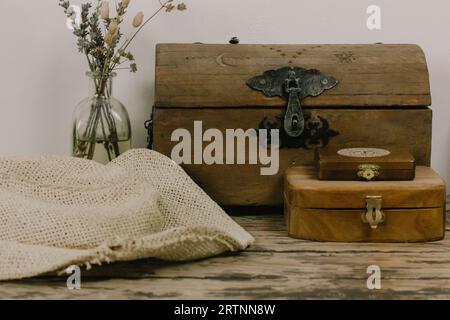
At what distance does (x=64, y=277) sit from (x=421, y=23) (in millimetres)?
994

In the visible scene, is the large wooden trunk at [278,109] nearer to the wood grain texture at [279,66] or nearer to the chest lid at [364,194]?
the wood grain texture at [279,66]

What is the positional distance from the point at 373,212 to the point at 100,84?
1.95 feet

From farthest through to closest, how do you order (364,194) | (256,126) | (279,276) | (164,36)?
(164,36)
(256,126)
(364,194)
(279,276)

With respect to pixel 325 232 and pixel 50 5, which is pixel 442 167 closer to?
pixel 325 232

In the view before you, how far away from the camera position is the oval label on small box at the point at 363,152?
138 centimetres

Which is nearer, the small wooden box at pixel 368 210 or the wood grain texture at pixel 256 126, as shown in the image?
the small wooden box at pixel 368 210

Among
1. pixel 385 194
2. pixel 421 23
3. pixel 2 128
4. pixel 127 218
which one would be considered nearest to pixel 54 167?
pixel 127 218

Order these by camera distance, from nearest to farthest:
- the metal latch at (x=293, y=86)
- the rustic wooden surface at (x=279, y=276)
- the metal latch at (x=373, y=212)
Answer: the rustic wooden surface at (x=279, y=276)
the metal latch at (x=373, y=212)
the metal latch at (x=293, y=86)

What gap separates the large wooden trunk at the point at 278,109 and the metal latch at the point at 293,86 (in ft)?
0.04

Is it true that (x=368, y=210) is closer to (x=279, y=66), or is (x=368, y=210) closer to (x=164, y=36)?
(x=279, y=66)

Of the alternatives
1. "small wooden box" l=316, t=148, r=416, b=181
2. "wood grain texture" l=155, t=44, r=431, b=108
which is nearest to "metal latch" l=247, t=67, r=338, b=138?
"wood grain texture" l=155, t=44, r=431, b=108

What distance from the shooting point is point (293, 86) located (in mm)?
1497

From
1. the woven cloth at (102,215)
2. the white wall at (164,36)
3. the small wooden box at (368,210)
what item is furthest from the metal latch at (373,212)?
the white wall at (164,36)

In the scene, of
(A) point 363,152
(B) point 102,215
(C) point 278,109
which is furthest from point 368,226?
(B) point 102,215
